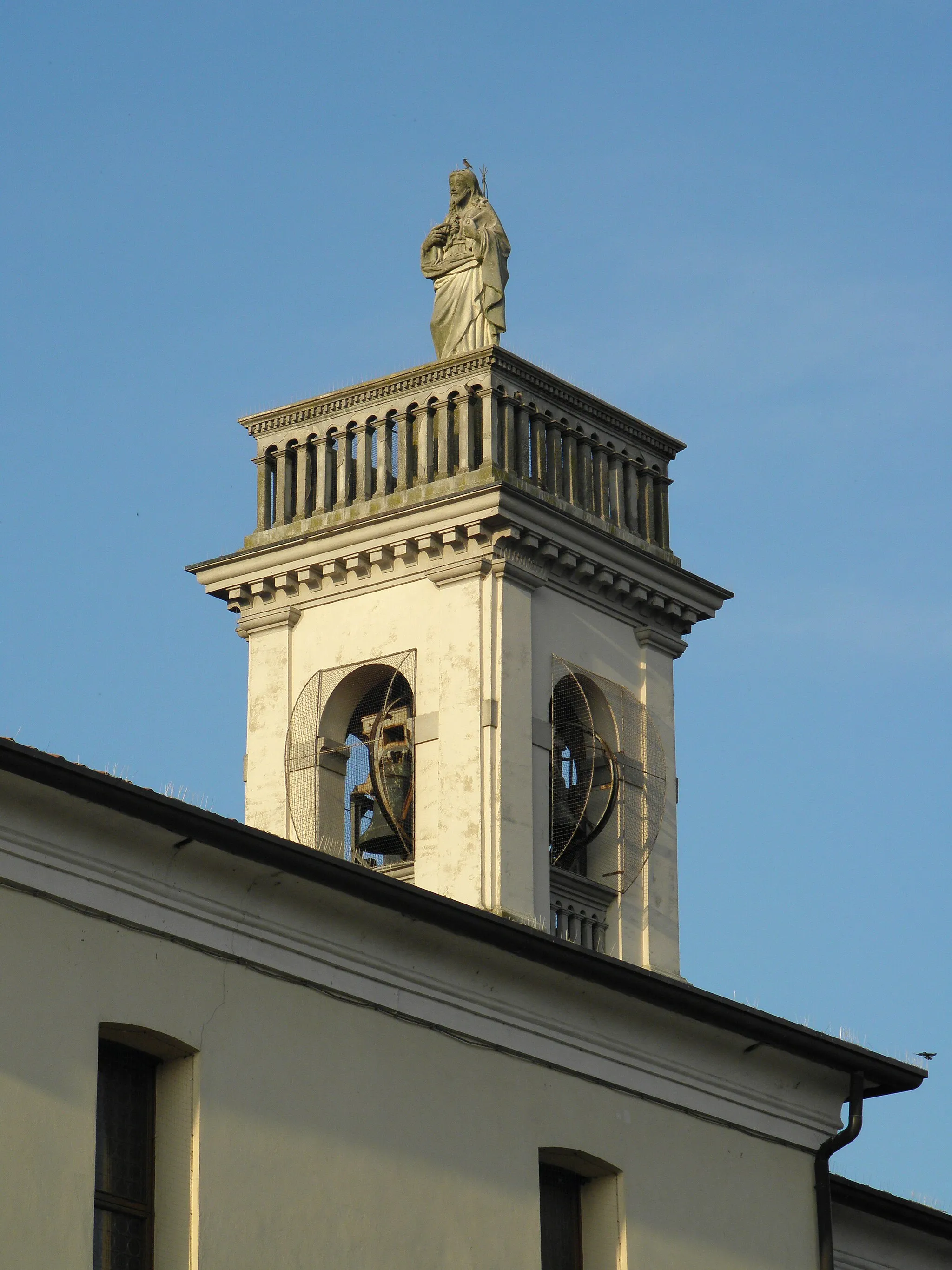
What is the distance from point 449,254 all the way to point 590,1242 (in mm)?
14551

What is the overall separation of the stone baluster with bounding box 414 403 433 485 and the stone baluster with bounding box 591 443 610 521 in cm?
195

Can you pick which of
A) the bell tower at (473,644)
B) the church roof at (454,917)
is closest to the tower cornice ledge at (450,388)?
the bell tower at (473,644)

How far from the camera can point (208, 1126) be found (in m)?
18.2

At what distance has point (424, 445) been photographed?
1216 inches

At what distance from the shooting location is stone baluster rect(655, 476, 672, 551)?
32.5m

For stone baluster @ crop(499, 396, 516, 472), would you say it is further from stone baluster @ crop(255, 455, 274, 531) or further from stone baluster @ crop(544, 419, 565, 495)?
stone baluster @ crop(255, 455, 274, 531)

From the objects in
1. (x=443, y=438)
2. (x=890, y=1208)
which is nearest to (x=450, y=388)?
(x=443, y=438)

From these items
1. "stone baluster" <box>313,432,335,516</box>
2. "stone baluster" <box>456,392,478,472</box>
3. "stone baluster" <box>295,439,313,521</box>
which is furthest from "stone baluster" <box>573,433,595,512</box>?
"stone baluster" <box>295,439,313,521</box>

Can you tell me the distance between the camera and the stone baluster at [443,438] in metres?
30.7

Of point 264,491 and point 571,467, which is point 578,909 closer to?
point 571,467

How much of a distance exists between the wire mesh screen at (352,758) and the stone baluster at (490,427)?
2191mm

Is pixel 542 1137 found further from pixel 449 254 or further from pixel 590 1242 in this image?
pixel 449 254

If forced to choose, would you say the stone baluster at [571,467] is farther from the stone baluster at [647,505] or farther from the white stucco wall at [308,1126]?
the white stucco wall at [308,1126]

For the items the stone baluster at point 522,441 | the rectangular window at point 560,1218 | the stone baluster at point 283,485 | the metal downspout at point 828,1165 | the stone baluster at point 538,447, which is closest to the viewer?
the rectangular window at point 560,1218
